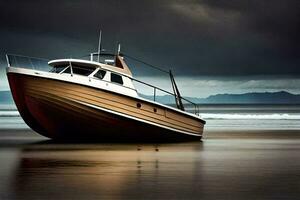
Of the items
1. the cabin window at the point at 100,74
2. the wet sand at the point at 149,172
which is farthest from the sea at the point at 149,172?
the cabin window at the point at 100,74

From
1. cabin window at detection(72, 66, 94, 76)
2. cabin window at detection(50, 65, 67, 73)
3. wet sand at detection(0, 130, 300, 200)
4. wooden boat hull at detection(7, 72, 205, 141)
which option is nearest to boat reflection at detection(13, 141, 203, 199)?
wet sand at detection(0, 130, 300, 200)

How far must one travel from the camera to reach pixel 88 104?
68.8 feet

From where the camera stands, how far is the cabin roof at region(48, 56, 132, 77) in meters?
21.5

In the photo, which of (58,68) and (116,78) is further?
(58,68)

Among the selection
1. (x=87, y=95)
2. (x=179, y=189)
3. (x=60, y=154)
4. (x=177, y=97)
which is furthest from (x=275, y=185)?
(x=177, y=97)

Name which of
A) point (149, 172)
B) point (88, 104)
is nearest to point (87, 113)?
point (88, 104)

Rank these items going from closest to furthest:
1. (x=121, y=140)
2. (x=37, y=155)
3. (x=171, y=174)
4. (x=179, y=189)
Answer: (x=179, y=189) < (x=171, y=174) < (x=37, y=155) < (x=121, y=140)

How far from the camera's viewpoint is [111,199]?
341 inches

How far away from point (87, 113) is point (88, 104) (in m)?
0.37

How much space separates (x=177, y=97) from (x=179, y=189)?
47.3 ft

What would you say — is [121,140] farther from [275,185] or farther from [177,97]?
[275,185]

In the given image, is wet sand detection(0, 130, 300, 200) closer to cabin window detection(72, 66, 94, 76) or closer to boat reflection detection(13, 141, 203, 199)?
boat reflection detection(13, 141, 203, 199)

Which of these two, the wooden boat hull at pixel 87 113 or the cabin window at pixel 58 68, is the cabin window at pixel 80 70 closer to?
the cabin window at pixel 58 68

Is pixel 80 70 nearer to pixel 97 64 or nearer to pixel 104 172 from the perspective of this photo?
pixel 97 64
